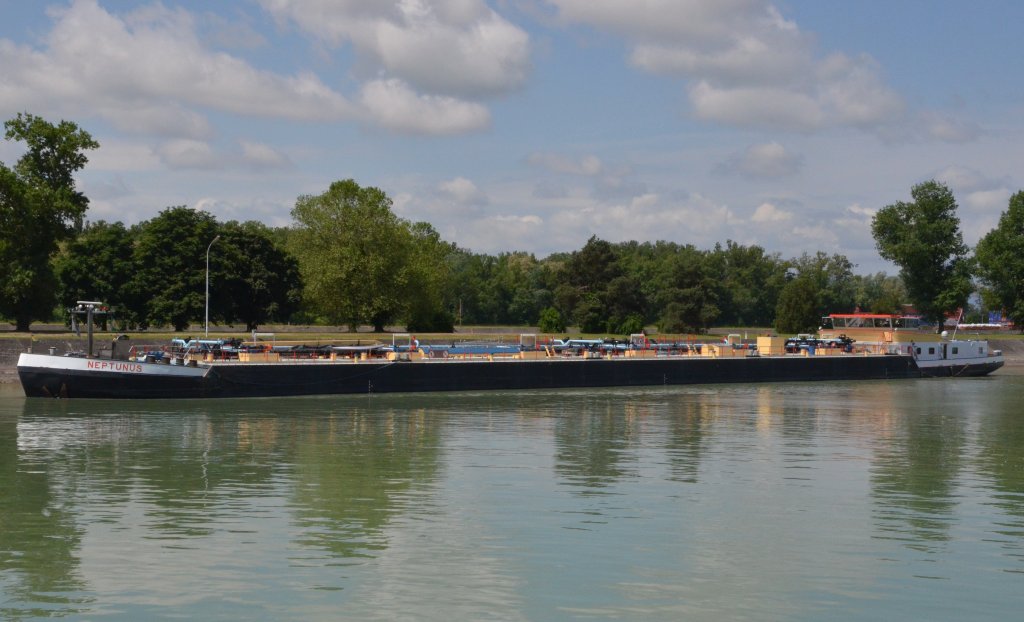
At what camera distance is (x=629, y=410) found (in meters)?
56.5

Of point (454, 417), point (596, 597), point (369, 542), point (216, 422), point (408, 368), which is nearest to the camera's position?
point (596, 597)

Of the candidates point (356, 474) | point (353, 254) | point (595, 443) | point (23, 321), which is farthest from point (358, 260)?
point (356, 474)

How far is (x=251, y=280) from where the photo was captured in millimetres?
102312

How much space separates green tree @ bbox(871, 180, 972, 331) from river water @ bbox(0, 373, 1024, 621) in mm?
94336

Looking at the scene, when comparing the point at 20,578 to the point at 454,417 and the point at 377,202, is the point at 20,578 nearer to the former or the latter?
the point at 454,417

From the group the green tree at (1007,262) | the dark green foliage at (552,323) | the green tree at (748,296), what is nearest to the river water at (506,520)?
the dark green foliage at (552,323)

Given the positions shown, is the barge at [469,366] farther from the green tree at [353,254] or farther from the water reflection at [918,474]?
the water reflection at [918,474]

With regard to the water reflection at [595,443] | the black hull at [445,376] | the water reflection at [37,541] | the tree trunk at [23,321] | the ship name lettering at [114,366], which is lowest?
the water reflection at [37,541]

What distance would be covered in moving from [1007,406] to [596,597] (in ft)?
161

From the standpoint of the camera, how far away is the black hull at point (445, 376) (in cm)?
5819

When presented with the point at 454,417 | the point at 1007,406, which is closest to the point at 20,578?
the point at 454,417

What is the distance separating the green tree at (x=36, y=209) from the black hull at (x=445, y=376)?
Result: 3158cm

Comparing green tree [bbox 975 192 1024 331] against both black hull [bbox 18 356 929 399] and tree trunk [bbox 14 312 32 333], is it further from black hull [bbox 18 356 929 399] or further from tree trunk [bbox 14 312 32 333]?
tree trunk [bbox 14 312 32 333]

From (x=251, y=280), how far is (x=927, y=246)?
82.1m
